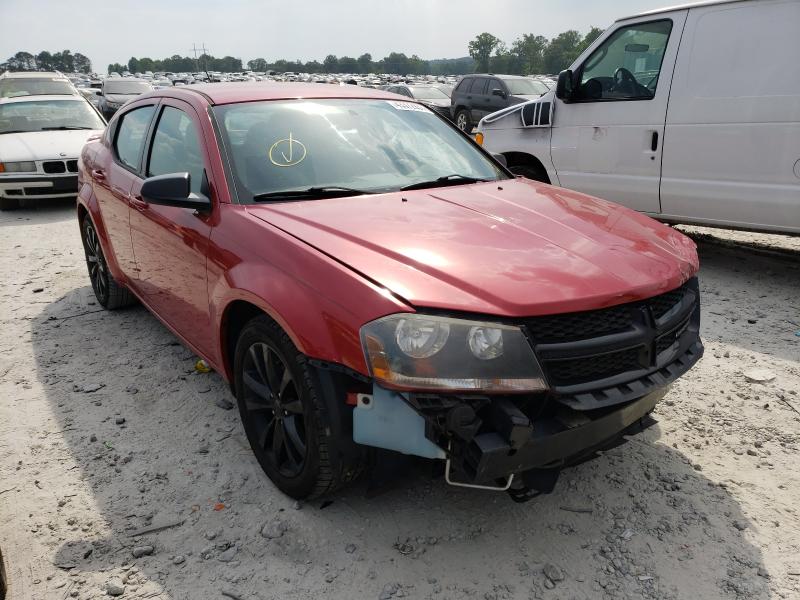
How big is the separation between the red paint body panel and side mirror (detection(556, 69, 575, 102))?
2852 millimetres

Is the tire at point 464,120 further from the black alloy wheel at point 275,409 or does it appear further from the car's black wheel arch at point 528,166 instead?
the black alloy wheel at point 275,409

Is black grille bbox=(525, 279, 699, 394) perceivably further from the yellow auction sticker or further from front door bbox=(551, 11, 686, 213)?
front door bbox=(551, 11, 686, 213)

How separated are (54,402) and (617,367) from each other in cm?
303

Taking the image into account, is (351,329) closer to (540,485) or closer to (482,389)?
(482,389)

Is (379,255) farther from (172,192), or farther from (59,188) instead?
(59,188)

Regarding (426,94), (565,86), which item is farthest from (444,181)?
(426,94)

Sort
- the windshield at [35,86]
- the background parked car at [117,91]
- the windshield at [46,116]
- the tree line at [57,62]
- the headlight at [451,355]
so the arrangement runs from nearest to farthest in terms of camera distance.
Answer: the headlight at [451,355]
the windshield at [46,116]
the windshield at [35,86]
the background parked car at [117,91]
the tree line at [57,62]

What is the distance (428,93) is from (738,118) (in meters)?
18.2

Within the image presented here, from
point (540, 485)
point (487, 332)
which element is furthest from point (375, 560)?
point (487, 332)

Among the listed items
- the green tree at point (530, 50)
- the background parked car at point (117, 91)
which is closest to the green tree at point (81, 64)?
the green tree at point (530, 50)

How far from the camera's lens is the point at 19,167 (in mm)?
8641

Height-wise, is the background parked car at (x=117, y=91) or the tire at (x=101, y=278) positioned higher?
the background parked car at (x=117, y=91)

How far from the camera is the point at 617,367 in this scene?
224 cm

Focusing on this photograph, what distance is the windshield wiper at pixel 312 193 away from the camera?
287 centimetres
